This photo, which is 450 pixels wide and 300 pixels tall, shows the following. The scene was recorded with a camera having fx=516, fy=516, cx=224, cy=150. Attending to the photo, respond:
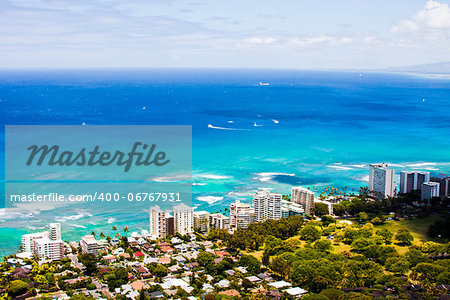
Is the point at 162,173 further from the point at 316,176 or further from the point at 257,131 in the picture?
the point at 257,131

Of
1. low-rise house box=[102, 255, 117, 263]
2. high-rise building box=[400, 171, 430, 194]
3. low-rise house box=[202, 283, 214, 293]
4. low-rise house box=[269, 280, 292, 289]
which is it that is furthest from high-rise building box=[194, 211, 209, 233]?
high-rise building box=[400, 171, 430, 194]

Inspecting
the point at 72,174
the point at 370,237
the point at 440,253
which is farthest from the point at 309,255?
the point at 72,174

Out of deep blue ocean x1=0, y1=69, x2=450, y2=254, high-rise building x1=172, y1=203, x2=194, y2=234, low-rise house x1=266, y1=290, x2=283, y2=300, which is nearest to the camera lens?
low-rise house x1=266, y1=290, x2=283, y2=300

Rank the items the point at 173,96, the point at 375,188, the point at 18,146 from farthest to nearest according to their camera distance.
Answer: the point at 173,96, the point at 18,146, the point at 375,188

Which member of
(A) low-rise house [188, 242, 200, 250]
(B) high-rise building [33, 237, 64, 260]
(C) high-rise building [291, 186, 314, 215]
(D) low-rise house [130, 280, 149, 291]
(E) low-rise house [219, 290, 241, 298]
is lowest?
(D) low-rise house [130, 280, 149, 291]

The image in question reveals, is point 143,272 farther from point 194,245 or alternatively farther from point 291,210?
point 291,210

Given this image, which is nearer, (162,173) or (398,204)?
(398,204)

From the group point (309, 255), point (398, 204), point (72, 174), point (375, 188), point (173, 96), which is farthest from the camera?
point (173, 96)
